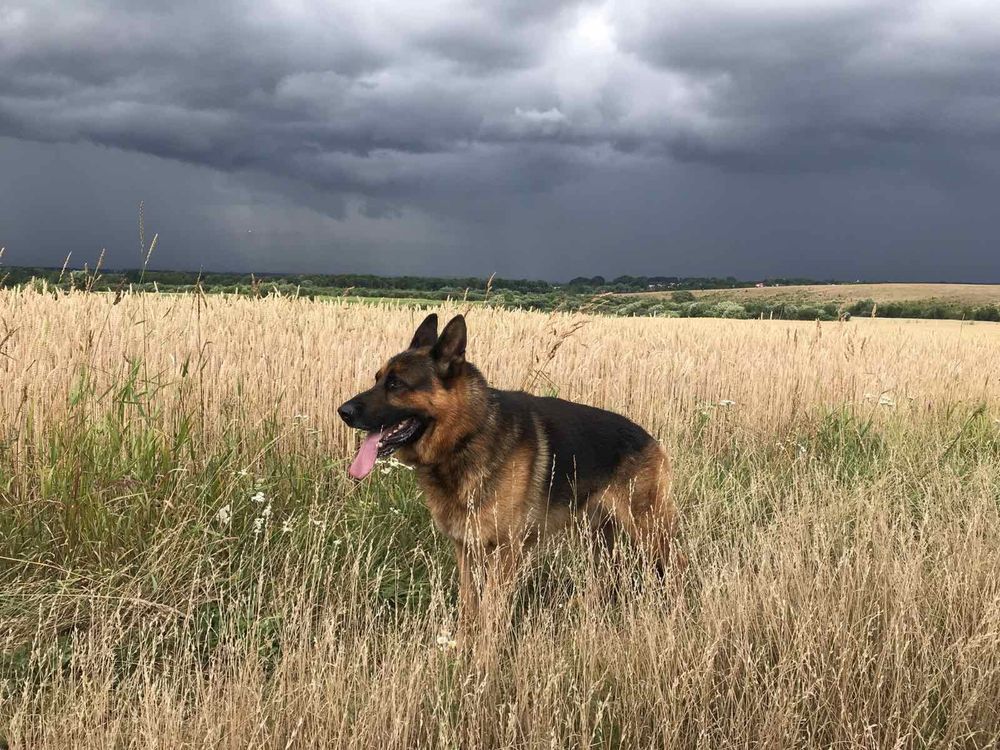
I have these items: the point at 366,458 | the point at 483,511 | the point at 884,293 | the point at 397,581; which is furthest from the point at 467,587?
the point at 884,293

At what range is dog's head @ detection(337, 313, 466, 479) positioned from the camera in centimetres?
379

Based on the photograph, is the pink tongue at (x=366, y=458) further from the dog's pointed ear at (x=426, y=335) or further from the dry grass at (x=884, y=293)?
the dry grass at (x=884, y=293)

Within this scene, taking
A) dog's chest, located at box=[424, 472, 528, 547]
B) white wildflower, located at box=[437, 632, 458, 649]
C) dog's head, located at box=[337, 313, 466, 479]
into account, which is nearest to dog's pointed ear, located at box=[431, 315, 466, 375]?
dog's head, located at box=[337, 313, 466, 479]

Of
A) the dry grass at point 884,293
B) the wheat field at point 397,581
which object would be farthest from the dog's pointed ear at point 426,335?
the dry grass at point 884,293

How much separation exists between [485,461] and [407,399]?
1.76ft

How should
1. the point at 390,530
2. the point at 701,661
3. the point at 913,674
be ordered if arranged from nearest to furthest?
the point at 701,661
the point at 913,674
the point at 390,530

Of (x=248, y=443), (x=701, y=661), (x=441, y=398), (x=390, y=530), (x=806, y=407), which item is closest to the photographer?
(x=701, y=661)

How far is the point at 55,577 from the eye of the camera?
161 inches

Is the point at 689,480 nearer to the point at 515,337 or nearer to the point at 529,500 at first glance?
the point at 529,500

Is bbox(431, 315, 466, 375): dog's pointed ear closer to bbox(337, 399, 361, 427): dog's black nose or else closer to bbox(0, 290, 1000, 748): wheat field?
bbox(337, 399, 361, 427): dog's black nose

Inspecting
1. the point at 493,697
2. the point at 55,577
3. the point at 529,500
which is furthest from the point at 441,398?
the point at 55,577

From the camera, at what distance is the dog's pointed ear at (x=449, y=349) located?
13.2 feet

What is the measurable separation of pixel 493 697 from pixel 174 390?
3808 mm

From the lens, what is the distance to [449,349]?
13.4ft
